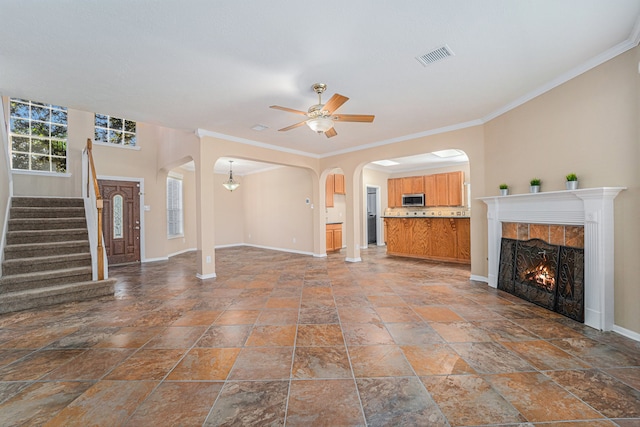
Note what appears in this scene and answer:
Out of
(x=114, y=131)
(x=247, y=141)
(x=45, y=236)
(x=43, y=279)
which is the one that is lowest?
(x=43, y=279)

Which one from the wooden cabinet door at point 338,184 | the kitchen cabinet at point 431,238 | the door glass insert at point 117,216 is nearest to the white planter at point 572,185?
the kitchen cabinet at point 431,238

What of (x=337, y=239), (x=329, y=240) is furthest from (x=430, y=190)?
(x=329, y=240)

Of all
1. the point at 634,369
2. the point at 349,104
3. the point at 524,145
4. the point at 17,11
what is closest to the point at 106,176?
the point at 17,11

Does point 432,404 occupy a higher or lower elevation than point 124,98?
lower

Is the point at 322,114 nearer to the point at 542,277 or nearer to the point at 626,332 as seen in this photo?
the point at 542,277

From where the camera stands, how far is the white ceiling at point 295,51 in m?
1.98

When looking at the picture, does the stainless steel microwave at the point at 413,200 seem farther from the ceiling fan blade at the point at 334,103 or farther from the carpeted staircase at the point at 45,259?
the carpeted staircase at the point at 45,259

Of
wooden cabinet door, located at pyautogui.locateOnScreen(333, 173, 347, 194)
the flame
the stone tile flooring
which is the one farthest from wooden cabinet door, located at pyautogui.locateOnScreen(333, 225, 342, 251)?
the flame

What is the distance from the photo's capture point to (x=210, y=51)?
2.45 meters

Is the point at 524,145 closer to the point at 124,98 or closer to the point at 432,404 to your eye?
the point at 432,404

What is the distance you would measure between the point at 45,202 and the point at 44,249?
1.32m

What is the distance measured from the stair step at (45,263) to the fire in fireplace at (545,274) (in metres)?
6.09

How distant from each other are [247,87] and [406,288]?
3445mm

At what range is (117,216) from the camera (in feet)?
20.6
